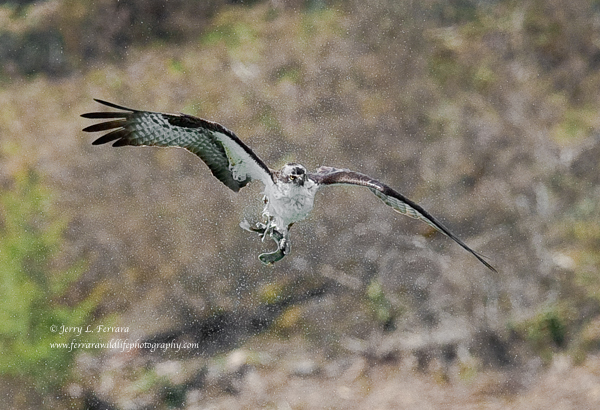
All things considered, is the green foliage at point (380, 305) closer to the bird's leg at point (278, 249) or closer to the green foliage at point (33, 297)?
the green foliage at point (33, 297)

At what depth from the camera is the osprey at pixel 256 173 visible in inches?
202

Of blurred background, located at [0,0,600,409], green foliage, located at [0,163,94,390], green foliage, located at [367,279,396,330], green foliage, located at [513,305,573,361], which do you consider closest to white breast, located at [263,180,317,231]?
blurred background, located at [0,0,600,409]

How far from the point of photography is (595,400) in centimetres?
1065

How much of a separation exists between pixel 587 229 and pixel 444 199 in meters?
2.31

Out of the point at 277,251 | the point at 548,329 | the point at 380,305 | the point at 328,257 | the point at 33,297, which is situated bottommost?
the point at 277,251

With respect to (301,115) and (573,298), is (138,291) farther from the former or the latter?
(573,298)

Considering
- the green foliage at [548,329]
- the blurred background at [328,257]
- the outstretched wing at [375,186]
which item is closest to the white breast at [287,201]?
the outstretched wing at [375,186]

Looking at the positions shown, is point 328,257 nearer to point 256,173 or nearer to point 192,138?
point 256,173

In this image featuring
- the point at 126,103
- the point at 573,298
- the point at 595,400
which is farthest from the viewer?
the point at 126,103

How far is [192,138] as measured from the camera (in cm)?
550

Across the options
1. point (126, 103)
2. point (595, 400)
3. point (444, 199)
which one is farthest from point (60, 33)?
point (595, 400)

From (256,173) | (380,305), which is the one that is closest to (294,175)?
(256,173)

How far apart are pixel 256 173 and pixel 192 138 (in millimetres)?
559

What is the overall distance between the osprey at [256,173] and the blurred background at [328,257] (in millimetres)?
4548
